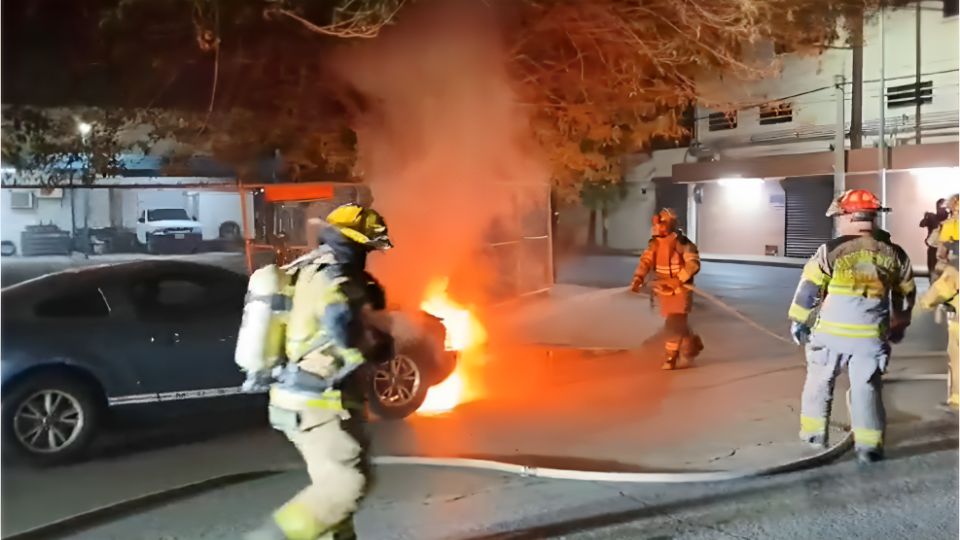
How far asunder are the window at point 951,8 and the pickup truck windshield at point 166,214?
13549 millimetres

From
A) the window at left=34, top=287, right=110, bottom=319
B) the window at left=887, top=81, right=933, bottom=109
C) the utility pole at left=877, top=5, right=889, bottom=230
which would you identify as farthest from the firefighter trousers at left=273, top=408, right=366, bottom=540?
the window at left=887, top=81, right=933, bottom=109

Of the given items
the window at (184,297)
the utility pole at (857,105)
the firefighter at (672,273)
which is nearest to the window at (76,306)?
the window at (184,297)

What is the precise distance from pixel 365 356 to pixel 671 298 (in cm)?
571

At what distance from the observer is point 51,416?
230 inches

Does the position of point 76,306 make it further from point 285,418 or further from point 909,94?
point 909,94

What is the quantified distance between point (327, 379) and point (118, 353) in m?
2.92

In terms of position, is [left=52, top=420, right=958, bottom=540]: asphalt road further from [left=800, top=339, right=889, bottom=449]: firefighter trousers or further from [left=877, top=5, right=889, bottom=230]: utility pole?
[left=877, top=5, right=889, bottom=230]: utility pole

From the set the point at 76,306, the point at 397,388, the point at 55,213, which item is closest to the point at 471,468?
the point at 397,388

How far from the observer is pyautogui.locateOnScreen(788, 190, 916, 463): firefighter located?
561 centimetres

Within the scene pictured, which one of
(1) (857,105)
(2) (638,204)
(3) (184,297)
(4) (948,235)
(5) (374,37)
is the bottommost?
(3) (184,297)

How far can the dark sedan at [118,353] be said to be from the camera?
19.0ft

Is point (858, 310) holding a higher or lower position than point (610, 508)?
higher

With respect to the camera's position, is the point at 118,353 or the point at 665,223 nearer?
the point at 118,353

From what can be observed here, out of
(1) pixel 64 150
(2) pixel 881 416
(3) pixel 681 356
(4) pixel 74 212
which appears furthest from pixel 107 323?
(3) pixel 681 356
